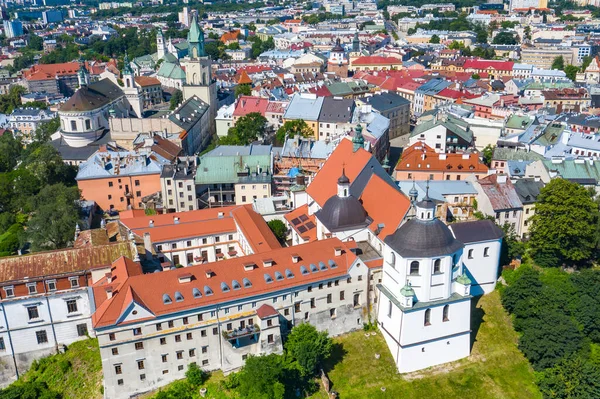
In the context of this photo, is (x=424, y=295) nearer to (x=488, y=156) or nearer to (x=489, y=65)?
(x=488, y=156)

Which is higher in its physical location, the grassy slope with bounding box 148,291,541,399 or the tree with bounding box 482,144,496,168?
the tree with bounding box 482,144,496,168

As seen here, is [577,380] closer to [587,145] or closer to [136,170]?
[587,145]

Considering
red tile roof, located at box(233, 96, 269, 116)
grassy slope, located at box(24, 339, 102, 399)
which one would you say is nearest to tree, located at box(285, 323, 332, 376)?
grassy slope, located at box(24, 339, 102, 399)

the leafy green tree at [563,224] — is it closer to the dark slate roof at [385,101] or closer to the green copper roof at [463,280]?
the green copper roof at [463,280]

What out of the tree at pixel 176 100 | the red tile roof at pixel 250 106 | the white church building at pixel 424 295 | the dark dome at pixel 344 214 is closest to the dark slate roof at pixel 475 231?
the white church building at pixel 424 295

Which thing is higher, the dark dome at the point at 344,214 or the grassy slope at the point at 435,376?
the dark dome at the point at 344,214

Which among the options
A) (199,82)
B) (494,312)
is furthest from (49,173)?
(494,312)

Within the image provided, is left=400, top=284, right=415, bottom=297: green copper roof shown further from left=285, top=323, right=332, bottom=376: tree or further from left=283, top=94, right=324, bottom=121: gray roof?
left=283, top=94, right=324, bottom=121: gray roof
